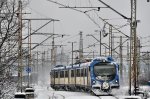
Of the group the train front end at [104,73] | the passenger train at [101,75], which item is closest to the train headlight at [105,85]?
the passenger train at [101,75]

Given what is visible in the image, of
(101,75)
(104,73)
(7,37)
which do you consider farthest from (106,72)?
(7,37)

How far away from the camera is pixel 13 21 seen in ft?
69.8

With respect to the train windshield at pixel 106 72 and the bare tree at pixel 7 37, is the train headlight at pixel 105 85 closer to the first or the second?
the train windshield at pixel 106 72

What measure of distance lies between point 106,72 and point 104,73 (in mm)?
166

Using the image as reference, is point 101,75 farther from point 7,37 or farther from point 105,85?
point 7,37

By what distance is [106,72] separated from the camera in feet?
133

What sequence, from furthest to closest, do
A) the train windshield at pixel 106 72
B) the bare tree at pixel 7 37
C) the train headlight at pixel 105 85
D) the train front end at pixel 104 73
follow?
the train windshield at pixel 106 72, the train front end at pixel 104 73, the train headlight at pixel 105 85, the bare tree at pixel 7 37

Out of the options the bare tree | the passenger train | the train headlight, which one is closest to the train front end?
the passenger train

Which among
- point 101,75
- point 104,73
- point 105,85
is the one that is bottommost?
point 105,85

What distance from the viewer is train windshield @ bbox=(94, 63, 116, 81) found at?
40.4m

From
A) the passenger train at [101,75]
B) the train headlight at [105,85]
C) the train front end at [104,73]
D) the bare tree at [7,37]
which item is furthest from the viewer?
the train front end at [104,73]

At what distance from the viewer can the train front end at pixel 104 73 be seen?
40175 millimetres

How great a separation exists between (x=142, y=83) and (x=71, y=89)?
1157 inches

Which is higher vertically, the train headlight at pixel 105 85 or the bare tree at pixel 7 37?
the bare tree at pixel 7 37
